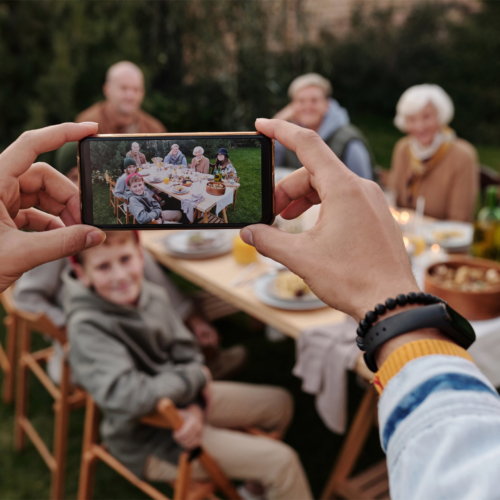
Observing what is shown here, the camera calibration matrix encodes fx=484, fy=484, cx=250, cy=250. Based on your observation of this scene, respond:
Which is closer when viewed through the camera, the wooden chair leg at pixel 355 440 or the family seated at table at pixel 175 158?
the family seated at table at pixel 175 158

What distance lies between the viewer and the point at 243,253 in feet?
7.50

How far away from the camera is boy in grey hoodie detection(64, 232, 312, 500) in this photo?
1.54 meters

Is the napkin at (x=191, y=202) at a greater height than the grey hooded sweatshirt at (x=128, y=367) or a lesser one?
greater

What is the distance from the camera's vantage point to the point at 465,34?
304 inches

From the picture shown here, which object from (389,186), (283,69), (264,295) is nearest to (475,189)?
(389,186)

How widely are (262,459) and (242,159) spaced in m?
1.18

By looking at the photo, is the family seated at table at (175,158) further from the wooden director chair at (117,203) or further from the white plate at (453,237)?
the white plate at (453,237)

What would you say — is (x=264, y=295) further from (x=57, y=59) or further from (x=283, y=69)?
(x=283, y=69)

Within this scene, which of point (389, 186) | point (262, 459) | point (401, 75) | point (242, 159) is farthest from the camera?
point (401, 75)

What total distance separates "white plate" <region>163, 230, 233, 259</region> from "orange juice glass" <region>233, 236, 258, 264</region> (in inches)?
5.1

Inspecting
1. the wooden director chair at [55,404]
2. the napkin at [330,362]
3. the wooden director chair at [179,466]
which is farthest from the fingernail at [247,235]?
the wooden director chair at [55,404]

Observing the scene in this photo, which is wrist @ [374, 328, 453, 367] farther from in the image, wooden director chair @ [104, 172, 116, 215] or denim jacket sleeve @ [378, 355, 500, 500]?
wooden director chair @ [104, 172, 116, 215]

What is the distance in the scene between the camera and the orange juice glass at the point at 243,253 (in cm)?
228

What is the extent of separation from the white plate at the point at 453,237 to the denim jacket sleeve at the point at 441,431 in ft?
6.24
